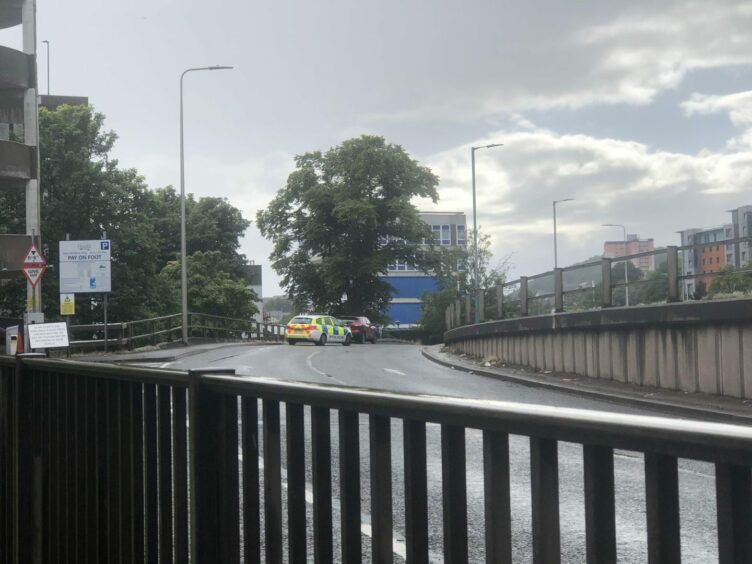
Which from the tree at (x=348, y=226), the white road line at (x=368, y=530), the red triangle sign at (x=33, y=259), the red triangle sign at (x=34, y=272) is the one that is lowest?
the white road line at (x=368, y=530)

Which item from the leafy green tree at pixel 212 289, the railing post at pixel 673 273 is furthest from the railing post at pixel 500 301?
the leafy green tree at pixel 212 289

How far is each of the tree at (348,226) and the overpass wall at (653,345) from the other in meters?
39.8

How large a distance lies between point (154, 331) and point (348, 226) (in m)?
25.2

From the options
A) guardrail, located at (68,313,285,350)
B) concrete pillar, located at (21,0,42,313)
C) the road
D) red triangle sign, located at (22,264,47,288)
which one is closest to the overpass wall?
red triangle sign, located at (22,264,47,288)

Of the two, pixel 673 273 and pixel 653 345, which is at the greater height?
pixel 673 273

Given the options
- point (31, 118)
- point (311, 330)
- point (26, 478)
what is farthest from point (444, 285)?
point (26, 478)

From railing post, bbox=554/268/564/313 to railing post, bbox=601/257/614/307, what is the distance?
1745mm

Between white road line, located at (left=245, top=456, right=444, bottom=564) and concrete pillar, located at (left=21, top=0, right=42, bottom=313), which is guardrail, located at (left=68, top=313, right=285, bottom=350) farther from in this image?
white road line, located at (left=245, top=456, right=444, bottom=564)

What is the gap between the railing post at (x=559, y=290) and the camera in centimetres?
1873

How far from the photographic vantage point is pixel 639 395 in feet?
46.5

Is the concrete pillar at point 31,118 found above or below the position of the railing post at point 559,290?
above

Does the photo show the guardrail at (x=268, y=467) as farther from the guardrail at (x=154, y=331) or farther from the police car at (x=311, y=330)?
the police car at (x=311, y=330)

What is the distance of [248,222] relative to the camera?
279 feet

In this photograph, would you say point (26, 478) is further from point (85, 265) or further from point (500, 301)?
point (85, 265)
